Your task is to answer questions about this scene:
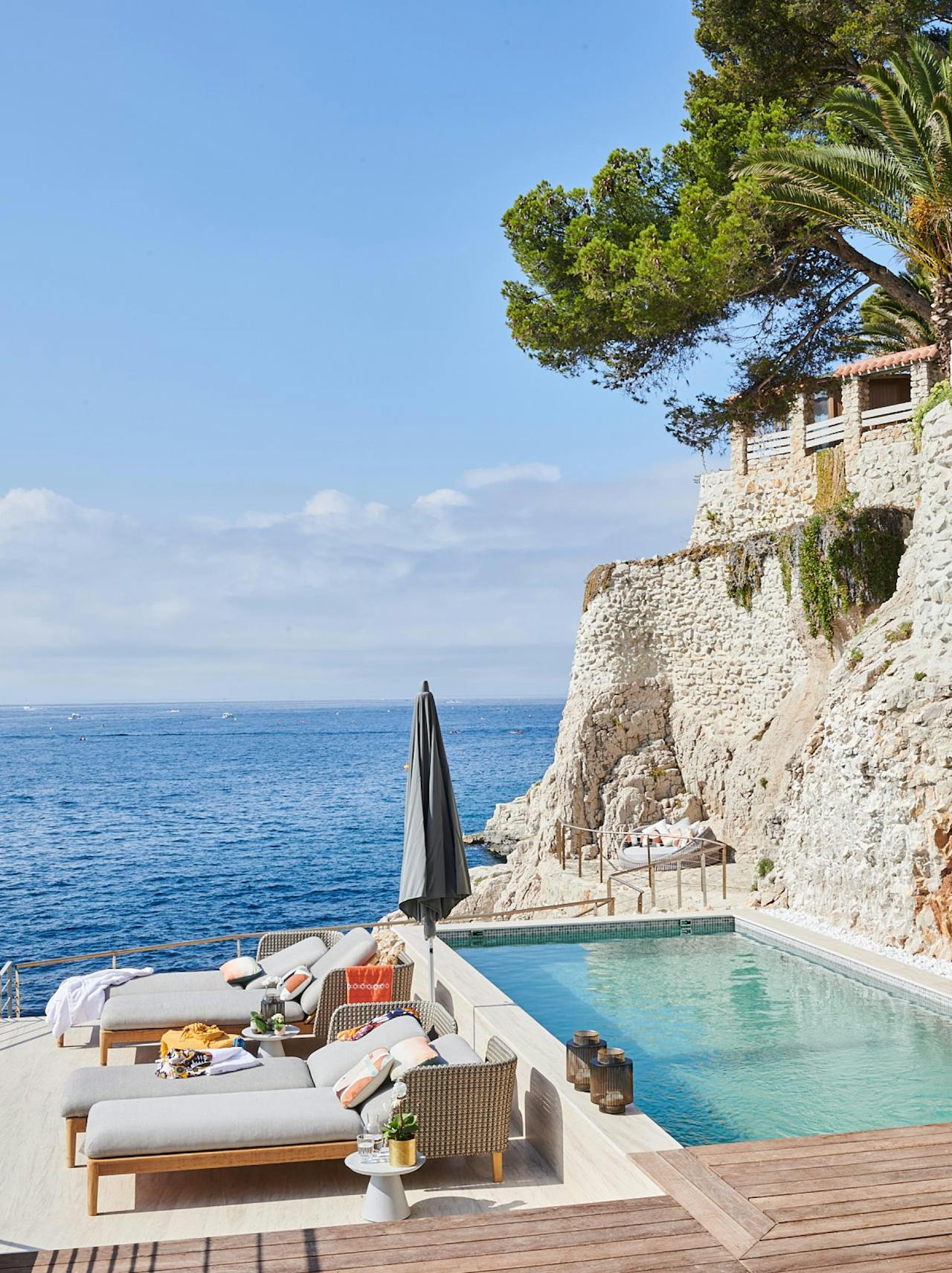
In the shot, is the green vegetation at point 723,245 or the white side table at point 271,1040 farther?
the green vegetation at point 723,245

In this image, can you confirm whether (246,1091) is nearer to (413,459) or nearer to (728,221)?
(728,221)

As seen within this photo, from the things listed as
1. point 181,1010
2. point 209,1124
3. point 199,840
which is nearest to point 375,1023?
point 209,1124

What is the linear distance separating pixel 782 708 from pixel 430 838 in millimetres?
14121

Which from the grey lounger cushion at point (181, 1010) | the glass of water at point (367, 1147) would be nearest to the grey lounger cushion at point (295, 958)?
the grey lounger cushion at point (181, 1010)

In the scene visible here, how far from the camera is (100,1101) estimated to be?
561 centimetres

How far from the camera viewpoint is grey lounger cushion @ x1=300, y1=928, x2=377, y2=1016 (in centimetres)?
782

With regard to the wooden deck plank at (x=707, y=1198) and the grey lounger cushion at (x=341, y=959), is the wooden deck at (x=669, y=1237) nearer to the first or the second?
the wooden deck plank at (x=707, y=1198)

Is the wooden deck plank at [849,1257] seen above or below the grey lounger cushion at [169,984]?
above

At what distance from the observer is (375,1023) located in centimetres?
665

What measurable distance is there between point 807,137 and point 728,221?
1756 mm

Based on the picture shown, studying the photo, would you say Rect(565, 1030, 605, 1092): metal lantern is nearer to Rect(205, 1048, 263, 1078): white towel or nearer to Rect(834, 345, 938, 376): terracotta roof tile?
Rect(205, 1048, 263, 1078): white towel

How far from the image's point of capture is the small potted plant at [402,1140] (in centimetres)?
498

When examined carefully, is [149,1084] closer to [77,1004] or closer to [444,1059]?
[444,1059]

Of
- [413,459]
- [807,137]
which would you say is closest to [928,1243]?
[807,137]
